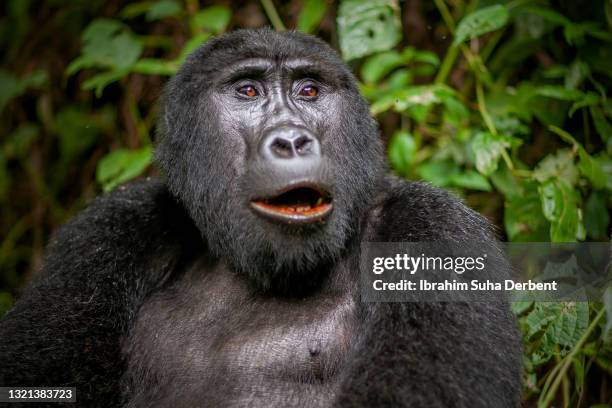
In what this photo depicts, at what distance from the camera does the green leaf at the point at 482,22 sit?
427 centimetres

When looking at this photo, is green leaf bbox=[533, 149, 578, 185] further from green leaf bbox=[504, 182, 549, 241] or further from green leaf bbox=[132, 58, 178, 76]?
green leaf bbox=[132, 58, 178, 76]

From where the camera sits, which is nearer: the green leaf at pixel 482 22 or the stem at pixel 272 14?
the green leaf at pixel 482 22

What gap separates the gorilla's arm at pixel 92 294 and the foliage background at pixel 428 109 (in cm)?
79

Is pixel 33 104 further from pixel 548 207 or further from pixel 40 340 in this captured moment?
pixel 548 207

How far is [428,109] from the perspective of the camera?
505cm

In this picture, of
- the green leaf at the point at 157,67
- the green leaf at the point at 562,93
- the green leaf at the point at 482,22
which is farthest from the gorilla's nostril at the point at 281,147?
the green leaf at the point at 157,67

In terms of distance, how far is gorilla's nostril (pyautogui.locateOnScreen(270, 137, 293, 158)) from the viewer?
2959mm

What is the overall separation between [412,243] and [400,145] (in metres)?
1.88

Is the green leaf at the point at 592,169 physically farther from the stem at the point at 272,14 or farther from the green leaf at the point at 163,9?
the green leaf at the point at 163,9

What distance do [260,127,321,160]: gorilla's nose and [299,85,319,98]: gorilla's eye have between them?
0.51 m

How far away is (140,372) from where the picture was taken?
10.9 feet

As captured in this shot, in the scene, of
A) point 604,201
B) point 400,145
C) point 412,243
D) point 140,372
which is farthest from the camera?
point 400,145

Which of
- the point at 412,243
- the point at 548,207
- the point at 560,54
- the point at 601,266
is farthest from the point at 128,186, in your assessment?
the point at 560,54

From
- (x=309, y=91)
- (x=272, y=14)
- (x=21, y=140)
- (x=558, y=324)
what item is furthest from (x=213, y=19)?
(x=558, y=324)
